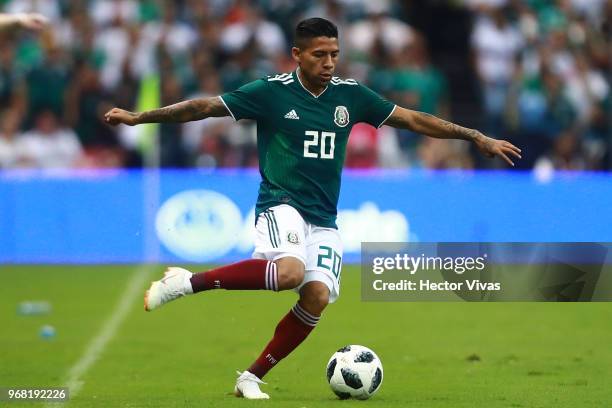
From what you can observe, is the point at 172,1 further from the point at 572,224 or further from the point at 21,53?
the point at 572,224

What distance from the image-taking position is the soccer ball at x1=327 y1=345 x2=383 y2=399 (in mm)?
9039

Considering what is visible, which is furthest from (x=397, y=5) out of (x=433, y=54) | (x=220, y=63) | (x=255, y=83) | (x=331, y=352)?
(x=255, y=83)

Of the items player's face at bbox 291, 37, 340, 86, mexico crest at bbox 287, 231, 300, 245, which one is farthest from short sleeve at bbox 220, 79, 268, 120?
mexico crest at bbox 287, 231, 300, 245

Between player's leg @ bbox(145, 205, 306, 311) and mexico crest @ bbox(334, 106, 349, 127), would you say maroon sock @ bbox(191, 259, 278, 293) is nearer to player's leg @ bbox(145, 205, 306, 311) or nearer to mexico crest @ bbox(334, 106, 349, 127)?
player's leg @ bbox(145, 205, 306, 311)

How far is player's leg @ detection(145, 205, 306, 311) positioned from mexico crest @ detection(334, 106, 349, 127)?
75 centimetres

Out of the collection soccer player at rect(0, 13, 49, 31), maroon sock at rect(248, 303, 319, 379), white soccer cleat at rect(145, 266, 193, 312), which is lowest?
maroon sock at rect(248, 303, 319, 379)

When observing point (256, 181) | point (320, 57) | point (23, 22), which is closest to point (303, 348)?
point (320, 57)

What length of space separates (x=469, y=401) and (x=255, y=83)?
8.57 ft

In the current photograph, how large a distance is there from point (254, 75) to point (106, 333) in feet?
31.1

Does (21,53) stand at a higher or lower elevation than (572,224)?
higher

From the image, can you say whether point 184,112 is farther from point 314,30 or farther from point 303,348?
point 303,348

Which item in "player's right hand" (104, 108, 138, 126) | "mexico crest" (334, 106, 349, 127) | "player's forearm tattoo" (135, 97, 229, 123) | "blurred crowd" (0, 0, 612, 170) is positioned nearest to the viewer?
"player's right hand" (104, 108, 138, 126)

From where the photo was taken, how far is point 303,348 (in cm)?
1246

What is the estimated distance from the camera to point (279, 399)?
29.8 ft
